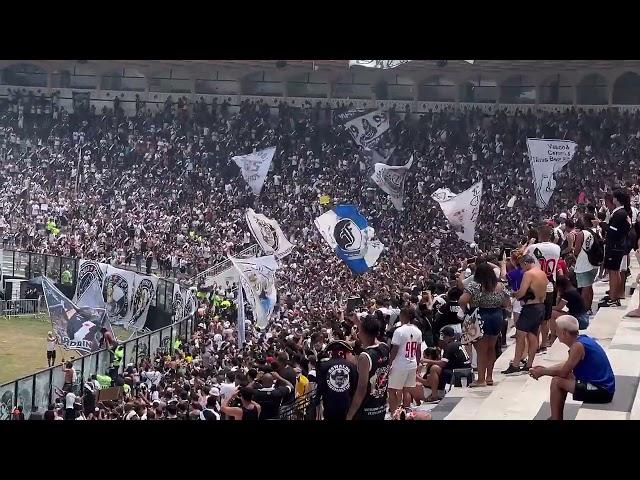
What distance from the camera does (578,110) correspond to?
2342 cm

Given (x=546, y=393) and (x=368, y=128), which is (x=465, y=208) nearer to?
(x=546, y=393)

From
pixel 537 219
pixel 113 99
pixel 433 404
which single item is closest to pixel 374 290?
pixel 537 219

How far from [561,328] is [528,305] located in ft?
6.07

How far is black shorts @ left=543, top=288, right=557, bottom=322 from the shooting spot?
26.2 ft

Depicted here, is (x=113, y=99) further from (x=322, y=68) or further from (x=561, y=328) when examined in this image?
(x=561, y=328)

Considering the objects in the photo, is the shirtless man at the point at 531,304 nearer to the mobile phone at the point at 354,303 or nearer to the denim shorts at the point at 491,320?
the denim shorts at the point at 491,320

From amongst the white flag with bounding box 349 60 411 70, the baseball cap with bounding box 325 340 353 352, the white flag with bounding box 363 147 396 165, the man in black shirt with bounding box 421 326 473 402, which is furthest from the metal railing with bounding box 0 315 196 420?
the white flag with bounding box 363 147 396 165

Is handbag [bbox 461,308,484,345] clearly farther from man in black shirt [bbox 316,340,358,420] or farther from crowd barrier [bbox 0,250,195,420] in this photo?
crowd barrier [bbox 0,250,195,420]

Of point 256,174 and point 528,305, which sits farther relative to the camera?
point 256,174

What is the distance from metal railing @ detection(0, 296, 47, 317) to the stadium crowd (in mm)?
1519

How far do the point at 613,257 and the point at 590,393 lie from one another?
3227 mm

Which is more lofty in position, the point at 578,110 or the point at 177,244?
the point at 578,110

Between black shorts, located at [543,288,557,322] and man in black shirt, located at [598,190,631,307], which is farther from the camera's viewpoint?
man in black shirt, located at [598,190,631,307]
